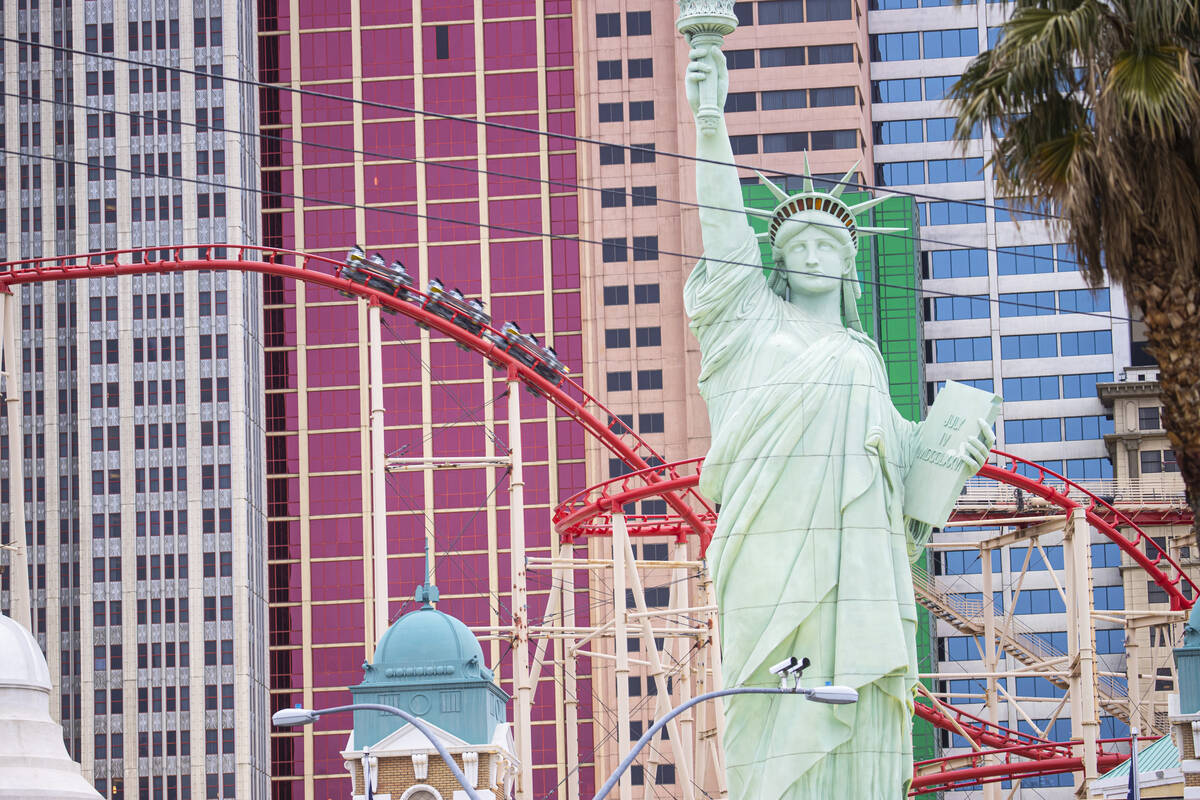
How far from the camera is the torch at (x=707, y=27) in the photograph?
1126 inches

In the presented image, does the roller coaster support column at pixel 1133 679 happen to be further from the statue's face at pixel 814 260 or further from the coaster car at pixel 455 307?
the statue's face at pixel 814 260

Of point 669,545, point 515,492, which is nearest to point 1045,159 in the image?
point 515,492

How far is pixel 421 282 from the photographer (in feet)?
293

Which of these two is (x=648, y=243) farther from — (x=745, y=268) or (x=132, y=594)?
(x=745, y=268)

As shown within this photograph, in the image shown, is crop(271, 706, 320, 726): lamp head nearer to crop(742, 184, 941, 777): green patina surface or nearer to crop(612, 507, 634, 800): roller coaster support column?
crop(612, 507, 634, 800): roller coaster support column

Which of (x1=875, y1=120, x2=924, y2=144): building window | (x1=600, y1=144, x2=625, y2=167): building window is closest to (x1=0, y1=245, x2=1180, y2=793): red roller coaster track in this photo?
(x1=600, y1=144, x2=625, y2=167): building window

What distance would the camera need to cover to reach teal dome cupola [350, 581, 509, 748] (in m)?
37.7

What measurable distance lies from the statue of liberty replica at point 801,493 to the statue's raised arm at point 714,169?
0.02 m

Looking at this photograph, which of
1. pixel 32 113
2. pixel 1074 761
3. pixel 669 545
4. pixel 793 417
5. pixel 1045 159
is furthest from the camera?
pixel 32 113

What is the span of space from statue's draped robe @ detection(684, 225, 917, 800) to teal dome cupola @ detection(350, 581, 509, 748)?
10114mm

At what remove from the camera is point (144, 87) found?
289ft

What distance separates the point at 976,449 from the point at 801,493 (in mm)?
2341

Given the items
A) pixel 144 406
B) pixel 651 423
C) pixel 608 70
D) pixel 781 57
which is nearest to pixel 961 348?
pixel 651 423

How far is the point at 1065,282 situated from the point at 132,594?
37115 millimetres
